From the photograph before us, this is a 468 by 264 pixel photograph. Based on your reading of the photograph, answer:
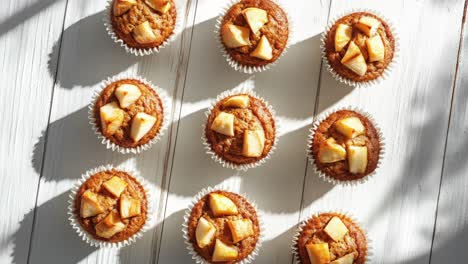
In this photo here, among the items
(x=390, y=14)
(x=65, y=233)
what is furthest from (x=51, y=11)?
(x=390, y=14)

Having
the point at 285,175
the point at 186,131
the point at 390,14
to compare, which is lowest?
the point at 285,175

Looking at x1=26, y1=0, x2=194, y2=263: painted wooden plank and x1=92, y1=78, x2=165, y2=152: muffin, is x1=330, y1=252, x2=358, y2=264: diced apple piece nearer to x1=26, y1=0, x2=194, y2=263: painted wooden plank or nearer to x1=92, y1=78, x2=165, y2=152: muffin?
x1=26, y1=0, x2=194, y2=263: painted wooden plank

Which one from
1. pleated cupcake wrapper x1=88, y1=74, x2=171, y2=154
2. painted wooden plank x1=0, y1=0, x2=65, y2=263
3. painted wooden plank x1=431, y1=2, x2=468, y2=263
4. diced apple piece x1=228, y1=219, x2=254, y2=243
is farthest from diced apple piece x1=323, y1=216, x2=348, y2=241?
painted wooden plank x1=0, y1=0, x2=65, y2=263

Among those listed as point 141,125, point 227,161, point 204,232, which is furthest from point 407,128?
point 141,125

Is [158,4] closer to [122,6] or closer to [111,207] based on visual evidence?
[122,6]

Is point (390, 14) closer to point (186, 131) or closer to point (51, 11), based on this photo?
point (186, 131)

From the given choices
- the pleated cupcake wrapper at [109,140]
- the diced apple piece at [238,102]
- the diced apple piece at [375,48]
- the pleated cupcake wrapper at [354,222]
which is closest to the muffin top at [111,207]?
the pleated cupcake wrapper at [109,140]

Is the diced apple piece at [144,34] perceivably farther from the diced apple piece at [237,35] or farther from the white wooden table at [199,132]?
the diced apple piece at [237,35]
